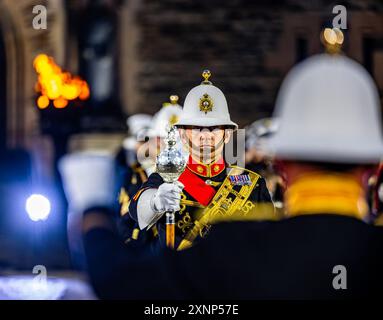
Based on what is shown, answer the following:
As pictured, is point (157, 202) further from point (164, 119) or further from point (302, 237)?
point (164, 119)

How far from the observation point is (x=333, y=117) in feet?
7.59

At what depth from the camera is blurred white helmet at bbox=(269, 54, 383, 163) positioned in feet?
7.54

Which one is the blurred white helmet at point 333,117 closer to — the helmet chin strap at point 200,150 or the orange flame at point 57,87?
the helmet chin strap at point 200,150

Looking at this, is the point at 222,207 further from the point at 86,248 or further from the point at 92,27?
the point at 92,27

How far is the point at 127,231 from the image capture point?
5.34 m

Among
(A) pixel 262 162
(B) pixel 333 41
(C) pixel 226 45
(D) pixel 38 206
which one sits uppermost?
(C) pixel 226 45

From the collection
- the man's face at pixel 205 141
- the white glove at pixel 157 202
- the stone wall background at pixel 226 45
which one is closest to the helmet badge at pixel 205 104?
the man's face at pixel 205 141

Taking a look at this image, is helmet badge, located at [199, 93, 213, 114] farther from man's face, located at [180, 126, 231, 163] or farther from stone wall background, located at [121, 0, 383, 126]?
stone wall background, located at [121, 0, 383, 126]

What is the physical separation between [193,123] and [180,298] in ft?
6.91

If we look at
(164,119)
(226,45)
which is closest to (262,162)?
(164,119)

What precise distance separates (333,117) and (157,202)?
6.24ft

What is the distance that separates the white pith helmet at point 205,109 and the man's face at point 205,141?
35 millimetres
